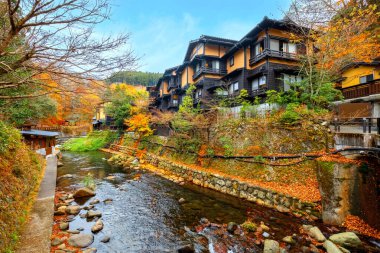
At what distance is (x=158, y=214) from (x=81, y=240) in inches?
131

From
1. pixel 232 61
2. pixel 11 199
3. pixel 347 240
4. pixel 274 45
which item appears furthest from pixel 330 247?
pixel 232 61

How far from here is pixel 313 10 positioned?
13.4m

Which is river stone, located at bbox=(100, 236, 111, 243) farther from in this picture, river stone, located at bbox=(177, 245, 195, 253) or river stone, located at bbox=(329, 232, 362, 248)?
river stone, located at bbox=(329, 232, 362, 248)

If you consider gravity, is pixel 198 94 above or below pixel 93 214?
above

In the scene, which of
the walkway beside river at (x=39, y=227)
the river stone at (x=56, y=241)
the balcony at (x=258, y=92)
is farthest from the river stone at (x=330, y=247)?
the balcony at (x=258, y=92)

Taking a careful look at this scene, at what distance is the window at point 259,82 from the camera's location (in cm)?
1870

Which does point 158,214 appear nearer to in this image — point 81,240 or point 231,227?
point 81,240

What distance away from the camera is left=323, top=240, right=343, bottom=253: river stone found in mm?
5664

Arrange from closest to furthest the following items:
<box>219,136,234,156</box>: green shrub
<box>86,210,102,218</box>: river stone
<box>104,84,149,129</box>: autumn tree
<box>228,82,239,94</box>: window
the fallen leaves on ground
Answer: the fallen leaves on ground < <box>86,210,102,218</box>: river stone < <box>219,136,234,156</box>: green shrub < <box>228,82,239,94</box>: window < <box>104,84,149,129</box>: autumn tree

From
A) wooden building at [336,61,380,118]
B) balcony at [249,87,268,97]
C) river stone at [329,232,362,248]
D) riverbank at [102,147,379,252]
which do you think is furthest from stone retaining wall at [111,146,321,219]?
balcony at [249,87,268,97]

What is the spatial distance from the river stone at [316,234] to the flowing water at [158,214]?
0.54 metres

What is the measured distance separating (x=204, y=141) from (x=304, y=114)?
25.2 ft

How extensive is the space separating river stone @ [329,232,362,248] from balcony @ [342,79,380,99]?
40.7 ft

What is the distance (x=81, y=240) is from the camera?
20.6 ft
